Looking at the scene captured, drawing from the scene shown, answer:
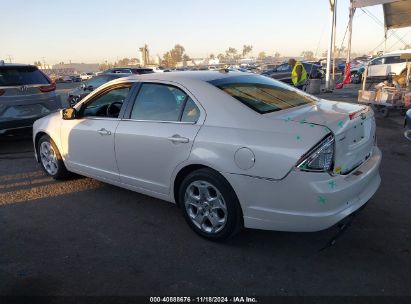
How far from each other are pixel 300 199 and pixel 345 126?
0.74 metres

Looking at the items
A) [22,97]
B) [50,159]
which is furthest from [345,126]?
[22,97]

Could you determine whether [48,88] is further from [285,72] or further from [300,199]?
[285,72]

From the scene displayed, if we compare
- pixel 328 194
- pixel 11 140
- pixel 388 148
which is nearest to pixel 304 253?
pixel 328 194

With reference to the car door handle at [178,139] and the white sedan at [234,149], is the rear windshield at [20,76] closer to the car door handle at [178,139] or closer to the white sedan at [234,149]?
the white sedan at [234,149]

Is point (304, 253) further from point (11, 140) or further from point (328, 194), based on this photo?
point (11, 140)

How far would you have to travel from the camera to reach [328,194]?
9.04 ft

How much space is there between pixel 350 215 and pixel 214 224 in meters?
1.20

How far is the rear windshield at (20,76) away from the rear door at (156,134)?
4.15m

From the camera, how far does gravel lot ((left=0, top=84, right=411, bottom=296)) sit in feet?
9.21

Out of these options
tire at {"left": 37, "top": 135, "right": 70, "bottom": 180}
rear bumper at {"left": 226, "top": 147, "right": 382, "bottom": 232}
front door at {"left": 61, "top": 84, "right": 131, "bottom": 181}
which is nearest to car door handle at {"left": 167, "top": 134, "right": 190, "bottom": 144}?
rear bumper at {"left": 226, "top": 147, "right": 382, "bottom": 232}

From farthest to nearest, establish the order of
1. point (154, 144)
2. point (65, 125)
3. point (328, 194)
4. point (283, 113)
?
point (65, 125), point (154, 144), point (283, 113), point (328, 194)

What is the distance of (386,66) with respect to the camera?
20.6 m

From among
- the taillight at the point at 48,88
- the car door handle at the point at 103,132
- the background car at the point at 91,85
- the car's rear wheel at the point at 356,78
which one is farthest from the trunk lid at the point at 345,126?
the car's rear wheel at the point at 356,78

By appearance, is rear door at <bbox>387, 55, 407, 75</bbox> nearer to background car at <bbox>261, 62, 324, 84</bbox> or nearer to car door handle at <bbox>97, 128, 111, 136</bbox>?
background car at <bbox>261, 62, 324, 84</bbox>
